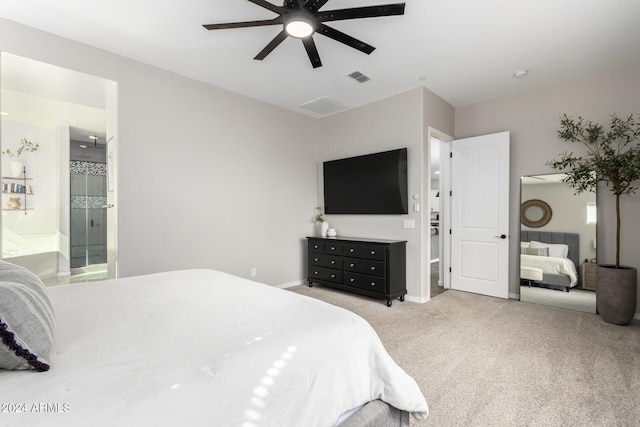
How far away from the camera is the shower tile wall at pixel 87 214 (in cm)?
537

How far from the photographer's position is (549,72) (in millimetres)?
3557

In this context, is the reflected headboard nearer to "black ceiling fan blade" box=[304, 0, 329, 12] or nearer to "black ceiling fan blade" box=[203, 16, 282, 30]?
"black ceiling fan blade" box=[304, 0, 329, 12]

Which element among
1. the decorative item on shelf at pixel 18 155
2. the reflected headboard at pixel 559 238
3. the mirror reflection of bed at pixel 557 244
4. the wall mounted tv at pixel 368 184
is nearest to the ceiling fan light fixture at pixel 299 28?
the wall mounted tv at pixel 368 184

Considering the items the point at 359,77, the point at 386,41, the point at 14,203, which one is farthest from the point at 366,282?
the point at 14,203

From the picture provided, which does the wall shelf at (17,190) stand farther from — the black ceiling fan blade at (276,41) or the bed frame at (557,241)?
the bed frame at (557,241)

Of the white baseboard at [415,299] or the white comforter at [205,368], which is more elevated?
the white comforter at [205,368]

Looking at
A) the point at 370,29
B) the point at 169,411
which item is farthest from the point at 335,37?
the point at 169,411

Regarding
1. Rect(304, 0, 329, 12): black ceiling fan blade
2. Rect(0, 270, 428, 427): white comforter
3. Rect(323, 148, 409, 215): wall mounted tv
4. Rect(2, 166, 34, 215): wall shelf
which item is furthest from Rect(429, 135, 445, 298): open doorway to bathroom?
Rect(2, 166, 34, 215): wall shelf

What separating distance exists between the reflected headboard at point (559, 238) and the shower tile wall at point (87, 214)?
277 inches

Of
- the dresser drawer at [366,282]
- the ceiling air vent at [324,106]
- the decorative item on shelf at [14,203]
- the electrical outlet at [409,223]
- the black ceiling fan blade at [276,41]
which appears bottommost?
the dresser drawer at [366,282]

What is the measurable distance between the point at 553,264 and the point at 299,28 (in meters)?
4.03

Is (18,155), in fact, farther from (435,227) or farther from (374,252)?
(435,227)

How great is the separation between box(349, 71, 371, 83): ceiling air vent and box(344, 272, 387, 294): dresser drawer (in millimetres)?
2485

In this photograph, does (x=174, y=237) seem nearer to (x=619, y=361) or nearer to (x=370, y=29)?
(x=370, y=29)
